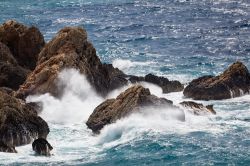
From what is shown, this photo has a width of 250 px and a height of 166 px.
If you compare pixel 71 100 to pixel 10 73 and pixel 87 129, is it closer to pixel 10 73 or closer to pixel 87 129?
pixel 10 73

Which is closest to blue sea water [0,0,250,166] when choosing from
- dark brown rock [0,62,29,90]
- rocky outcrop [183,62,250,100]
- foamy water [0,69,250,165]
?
foamy water [0,69,250,165]

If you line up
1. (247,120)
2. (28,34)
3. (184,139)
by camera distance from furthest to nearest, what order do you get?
(28,34) < (247,120) < (184,139)

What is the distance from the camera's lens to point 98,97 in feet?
167

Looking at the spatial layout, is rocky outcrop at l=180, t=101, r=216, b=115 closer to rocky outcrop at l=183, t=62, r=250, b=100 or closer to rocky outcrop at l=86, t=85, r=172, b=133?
rocky outcrop at l=86, t=85, r=172, b=133

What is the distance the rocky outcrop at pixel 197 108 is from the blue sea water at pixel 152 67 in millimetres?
650

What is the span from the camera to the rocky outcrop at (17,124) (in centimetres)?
4019

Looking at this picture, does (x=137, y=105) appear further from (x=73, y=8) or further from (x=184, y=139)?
(x=73, y=8)

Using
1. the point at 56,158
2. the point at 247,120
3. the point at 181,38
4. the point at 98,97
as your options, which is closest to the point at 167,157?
the point at 56,158

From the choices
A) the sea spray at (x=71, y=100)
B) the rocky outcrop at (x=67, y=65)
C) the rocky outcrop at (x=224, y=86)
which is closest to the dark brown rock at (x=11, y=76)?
the rocky outcrop at (x=67, y=65)

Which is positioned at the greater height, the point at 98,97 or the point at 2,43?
the point at 2,43

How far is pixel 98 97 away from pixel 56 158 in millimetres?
12950

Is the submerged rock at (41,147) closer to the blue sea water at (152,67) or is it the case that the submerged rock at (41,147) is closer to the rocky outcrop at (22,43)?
the blue sea water at (152,67)

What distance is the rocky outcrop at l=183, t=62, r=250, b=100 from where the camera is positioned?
51.8 m

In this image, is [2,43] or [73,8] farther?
[73,8]
